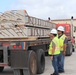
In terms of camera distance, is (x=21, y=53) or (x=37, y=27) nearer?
(x=21, y=53)

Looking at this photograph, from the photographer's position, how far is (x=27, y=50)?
27.0 ft

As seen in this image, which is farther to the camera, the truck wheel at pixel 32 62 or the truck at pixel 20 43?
the truck wheel at pixel 32 62

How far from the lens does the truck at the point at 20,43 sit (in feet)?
26.6

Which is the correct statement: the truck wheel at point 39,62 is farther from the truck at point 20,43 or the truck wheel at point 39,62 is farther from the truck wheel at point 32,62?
the truck wheel at point 32,62

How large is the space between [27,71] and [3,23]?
6.68 ft

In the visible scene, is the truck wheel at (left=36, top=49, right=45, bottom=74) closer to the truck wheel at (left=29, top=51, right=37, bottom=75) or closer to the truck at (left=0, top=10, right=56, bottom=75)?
the truck at (left=0, top=10, right=56, bottom=75)

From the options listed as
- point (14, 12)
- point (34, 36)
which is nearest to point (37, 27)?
point (34, 36)

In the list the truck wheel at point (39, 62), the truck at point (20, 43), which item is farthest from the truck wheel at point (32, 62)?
the truck wheel at point (39, 62)

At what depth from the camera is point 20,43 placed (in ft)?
26.5

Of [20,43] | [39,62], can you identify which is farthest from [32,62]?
[20,43]

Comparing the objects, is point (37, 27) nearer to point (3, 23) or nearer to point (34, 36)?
point (34, 36)

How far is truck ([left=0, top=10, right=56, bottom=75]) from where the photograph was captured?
8109mm

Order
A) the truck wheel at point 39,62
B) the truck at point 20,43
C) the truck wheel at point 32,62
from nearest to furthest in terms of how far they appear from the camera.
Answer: the truck at point 20,43, the truck wheel at point 32,62, the truck wheel at point 39,62

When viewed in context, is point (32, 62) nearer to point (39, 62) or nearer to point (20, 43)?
point (39, 62)
